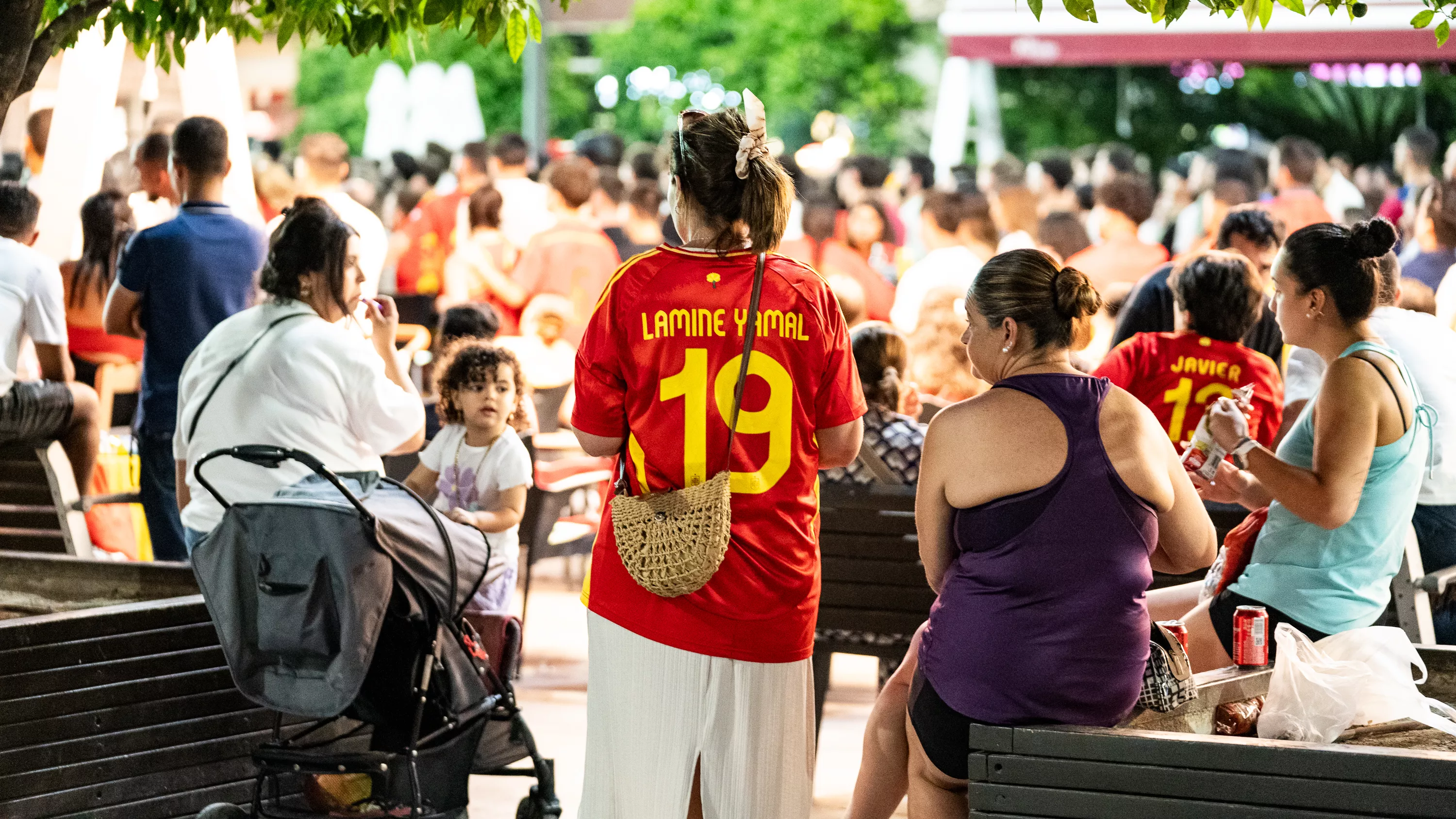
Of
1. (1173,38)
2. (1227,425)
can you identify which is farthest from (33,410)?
(1173,38)

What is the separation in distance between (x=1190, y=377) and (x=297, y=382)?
2.71 meters

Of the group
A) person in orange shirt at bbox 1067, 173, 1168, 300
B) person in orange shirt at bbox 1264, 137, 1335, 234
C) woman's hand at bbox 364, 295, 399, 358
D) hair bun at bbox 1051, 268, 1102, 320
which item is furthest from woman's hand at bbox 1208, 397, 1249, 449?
person in orange shirt at bbox 1264, 137, 1335, 234

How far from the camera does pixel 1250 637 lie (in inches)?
143

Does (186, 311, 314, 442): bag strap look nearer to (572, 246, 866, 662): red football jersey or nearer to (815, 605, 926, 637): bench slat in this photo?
(572, 246, 866, 662): red football jersey

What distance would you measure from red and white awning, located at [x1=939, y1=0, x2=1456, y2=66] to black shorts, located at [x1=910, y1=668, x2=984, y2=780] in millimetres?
17147

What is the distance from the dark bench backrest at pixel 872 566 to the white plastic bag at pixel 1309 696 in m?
1.75

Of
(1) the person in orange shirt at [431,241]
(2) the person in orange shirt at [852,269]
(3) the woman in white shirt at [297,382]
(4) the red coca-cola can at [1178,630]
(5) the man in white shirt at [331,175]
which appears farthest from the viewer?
(1) the person in orange shirt at [431,241]

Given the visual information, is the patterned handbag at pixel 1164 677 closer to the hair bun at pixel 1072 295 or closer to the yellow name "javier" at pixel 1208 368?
the hair bun at pixel 1072 295

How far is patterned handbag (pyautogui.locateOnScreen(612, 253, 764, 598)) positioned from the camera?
2.99 metres

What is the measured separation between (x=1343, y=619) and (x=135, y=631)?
9.48ft

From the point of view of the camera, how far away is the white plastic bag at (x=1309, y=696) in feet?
10.7

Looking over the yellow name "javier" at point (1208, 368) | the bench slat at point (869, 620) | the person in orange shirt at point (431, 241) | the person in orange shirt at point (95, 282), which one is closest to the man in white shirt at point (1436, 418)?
the yellow name "javier" at point (1208, 368)

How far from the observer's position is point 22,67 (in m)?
3.87

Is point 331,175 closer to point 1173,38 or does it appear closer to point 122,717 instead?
point 122,717
